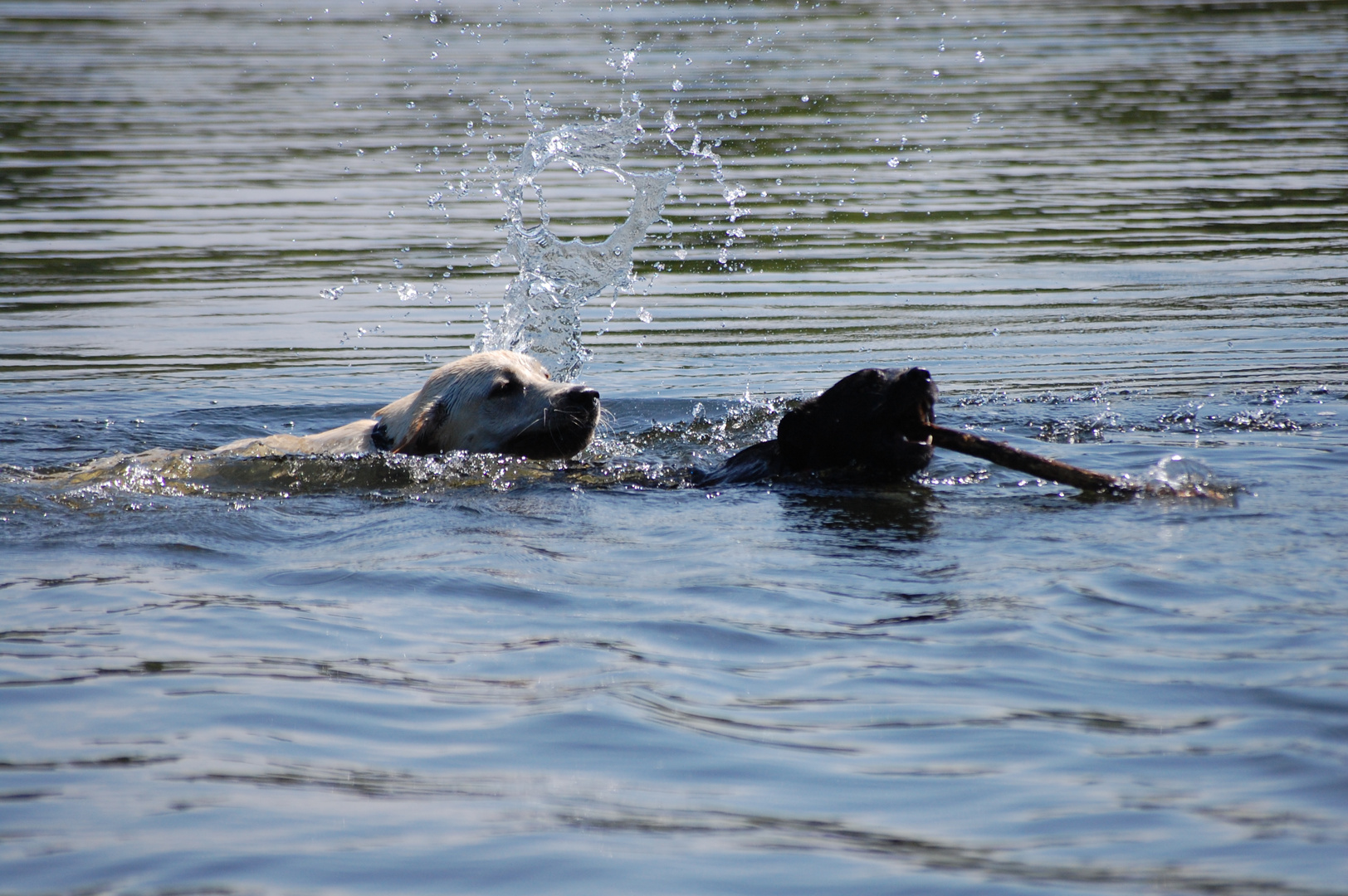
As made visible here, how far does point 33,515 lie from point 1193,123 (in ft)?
60.8

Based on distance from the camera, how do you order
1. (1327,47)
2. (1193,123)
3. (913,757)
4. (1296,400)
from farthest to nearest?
(1327,47)
(1193,123)
(1296,400)
(913,757)

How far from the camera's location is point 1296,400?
29.3 ft

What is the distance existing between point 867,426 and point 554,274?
465cm

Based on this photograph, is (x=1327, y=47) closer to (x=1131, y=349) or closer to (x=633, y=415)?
(x=1131, y=349)

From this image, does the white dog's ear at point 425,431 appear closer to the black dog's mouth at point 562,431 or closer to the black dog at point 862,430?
the black dog's mouth at point 562,431

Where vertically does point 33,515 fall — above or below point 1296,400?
below

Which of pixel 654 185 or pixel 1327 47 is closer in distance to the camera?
pixel 654 185

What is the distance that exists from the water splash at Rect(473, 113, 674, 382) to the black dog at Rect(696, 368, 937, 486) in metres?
3.67

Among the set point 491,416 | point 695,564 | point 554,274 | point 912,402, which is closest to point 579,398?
point 491,416

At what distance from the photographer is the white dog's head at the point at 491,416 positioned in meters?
8.52

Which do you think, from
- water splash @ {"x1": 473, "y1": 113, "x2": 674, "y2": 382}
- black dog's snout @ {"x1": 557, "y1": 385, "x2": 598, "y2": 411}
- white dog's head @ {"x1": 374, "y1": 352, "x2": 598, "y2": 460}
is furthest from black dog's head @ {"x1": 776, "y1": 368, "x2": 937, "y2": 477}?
water splash @ {"x1": 473, "y1": 113, "x2": 674, "y2": 382}

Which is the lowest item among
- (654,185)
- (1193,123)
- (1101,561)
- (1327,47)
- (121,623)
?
(121,623)

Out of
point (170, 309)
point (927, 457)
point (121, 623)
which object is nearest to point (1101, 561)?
point (927, 457)

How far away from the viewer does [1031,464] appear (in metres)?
6.68
